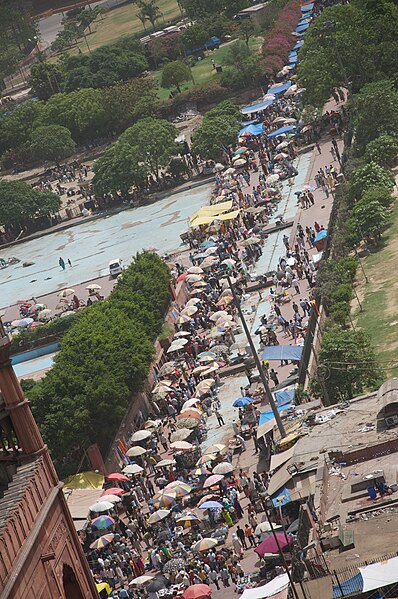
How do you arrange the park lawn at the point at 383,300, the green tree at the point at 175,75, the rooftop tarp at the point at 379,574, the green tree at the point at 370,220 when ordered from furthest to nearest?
the green tree at the point at 175,75
the green tree at the point at 370,220
the park lawn at the point at 383,300
the rooftop tarp at the point at 379,574

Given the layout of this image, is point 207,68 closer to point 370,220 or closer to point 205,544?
point 370,220

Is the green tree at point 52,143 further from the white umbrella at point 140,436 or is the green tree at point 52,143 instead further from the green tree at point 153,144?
→ the white umbrella at point 140,436

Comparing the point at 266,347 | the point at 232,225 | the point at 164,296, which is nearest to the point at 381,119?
the point at 232,225

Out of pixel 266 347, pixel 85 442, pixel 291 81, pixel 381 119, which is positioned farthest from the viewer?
pixel 291 81

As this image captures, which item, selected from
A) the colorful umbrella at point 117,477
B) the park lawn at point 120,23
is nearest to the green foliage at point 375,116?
the colorful umbrella at point 117,477

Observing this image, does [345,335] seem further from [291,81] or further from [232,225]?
[291,81]

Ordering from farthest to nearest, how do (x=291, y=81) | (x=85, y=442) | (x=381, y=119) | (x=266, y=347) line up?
(x=291, y=81) → (x=381, y=119) → (x=266, y=347) → (x=85, y=442)

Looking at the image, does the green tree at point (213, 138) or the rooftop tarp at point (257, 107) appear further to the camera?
the rooftop tarp at point (257, 107)

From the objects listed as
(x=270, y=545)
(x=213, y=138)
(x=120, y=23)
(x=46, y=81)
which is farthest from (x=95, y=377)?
(x=120, y=23)
